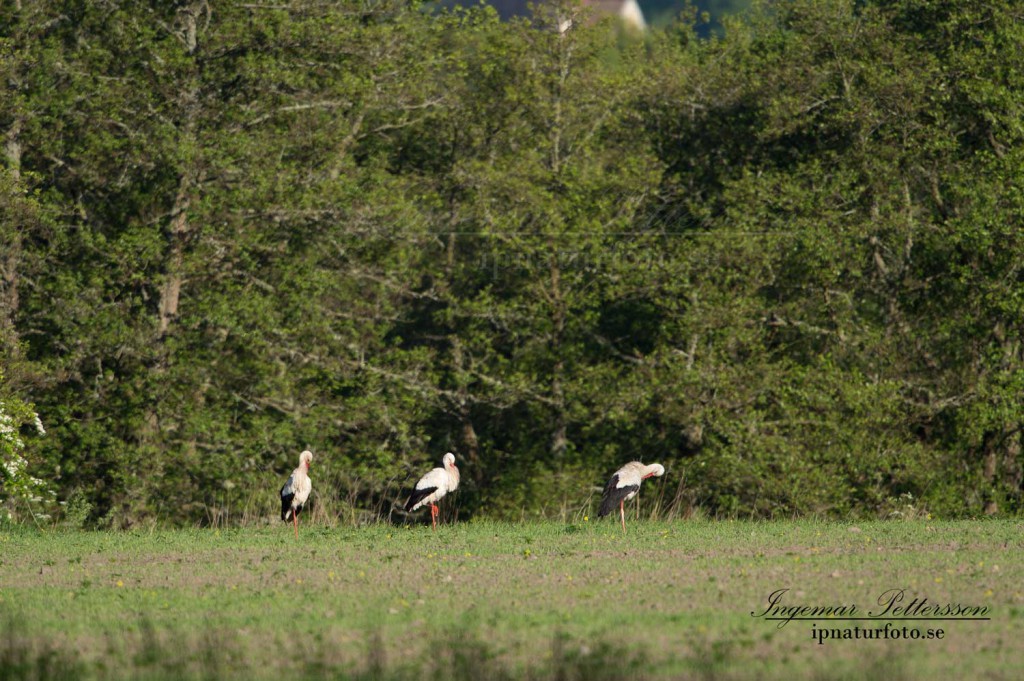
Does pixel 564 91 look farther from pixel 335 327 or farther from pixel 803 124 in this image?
pixel 335 327

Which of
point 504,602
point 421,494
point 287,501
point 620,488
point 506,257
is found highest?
point 506,257

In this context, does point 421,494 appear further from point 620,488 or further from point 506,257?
point 506,257

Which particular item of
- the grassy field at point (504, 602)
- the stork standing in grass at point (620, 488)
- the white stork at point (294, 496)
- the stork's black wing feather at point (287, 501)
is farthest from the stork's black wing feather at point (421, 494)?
the grassy field at point (504, 602)

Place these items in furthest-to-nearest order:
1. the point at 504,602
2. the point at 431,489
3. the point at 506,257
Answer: the point at 506,257 → the point at 431,489 → the point at 504,602

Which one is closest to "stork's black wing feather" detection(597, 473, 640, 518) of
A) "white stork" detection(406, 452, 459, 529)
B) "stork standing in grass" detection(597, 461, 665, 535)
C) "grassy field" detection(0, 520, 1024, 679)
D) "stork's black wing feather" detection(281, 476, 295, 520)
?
"stork standing in grass" detection(597, 461, 665, 535)

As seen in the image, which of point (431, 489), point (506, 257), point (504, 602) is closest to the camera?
point (504, 602)

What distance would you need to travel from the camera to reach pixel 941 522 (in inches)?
789

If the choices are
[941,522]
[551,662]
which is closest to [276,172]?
[941,522]

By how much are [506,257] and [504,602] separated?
22108 mm

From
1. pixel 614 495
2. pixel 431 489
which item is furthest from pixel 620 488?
pixel 431 489

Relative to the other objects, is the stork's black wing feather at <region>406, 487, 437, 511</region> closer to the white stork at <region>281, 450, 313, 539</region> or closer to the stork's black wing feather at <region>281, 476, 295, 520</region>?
the white stork at <region>281, 450, 313, 539</region>

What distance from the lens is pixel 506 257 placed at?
34.2 m

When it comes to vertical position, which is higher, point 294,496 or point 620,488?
point 294,496

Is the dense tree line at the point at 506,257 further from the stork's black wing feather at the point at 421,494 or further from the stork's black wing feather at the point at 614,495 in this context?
the stork's black wing feather at the point at 614,495
